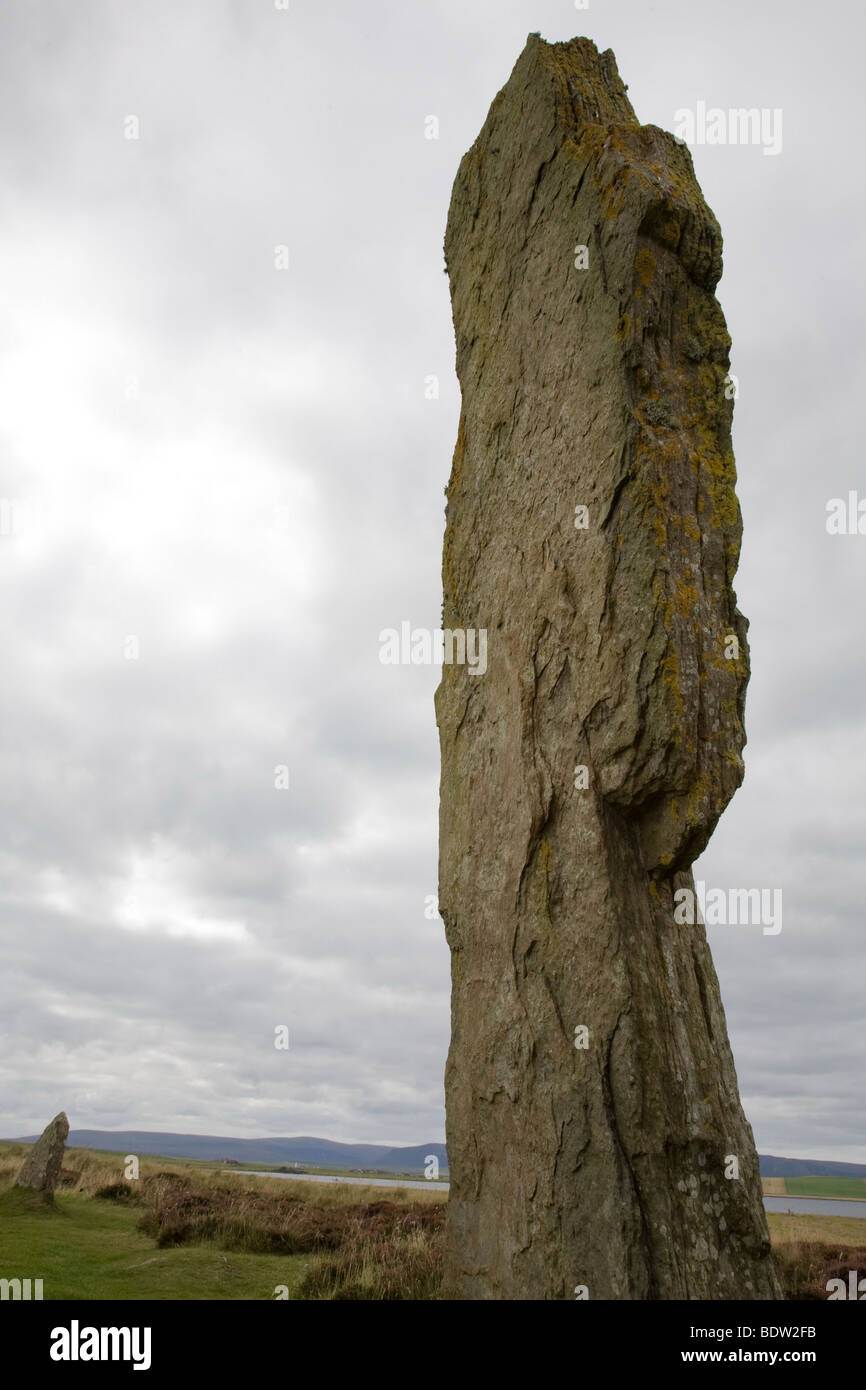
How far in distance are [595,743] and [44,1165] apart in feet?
38.7

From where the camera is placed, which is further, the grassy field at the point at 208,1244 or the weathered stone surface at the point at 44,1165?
the weathered stone surface at the point at 44,1165

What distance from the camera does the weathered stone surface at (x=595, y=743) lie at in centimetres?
640

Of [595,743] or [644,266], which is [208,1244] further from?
[644,266]

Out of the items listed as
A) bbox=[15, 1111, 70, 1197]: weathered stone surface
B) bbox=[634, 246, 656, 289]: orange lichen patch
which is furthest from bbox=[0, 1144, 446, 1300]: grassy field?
bbox=[634, 246, 656, 289]: orange lichen patch

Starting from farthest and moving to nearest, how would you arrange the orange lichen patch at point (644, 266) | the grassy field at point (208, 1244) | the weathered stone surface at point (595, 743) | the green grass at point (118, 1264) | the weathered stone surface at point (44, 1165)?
the weathered stone surface at point (44, 1165) < the grassy field at point (208, 1244) < the green grass at point (118, 1264) < the orange lichen patch at point (644, 266) < the weathered stone surface at point (595, 743)

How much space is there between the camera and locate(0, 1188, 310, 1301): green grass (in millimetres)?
8820

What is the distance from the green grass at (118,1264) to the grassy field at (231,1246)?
0.06ft

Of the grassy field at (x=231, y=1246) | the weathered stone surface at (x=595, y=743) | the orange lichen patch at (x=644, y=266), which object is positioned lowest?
the grassy field at (x=231, y=1246)

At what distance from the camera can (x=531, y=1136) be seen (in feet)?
22.3

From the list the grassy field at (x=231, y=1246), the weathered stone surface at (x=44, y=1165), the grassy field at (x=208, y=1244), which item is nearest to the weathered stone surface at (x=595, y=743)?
the grassy field at (x=231, y=1246)

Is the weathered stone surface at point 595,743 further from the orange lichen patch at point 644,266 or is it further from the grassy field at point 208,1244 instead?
the grassy field at point 208,1244

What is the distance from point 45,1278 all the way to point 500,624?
7.55 metres

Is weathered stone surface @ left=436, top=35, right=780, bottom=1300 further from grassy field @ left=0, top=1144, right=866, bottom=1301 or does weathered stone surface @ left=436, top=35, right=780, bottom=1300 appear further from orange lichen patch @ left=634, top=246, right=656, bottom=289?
grassy field @ left=0, top=1144, right=866, bottom=1301
